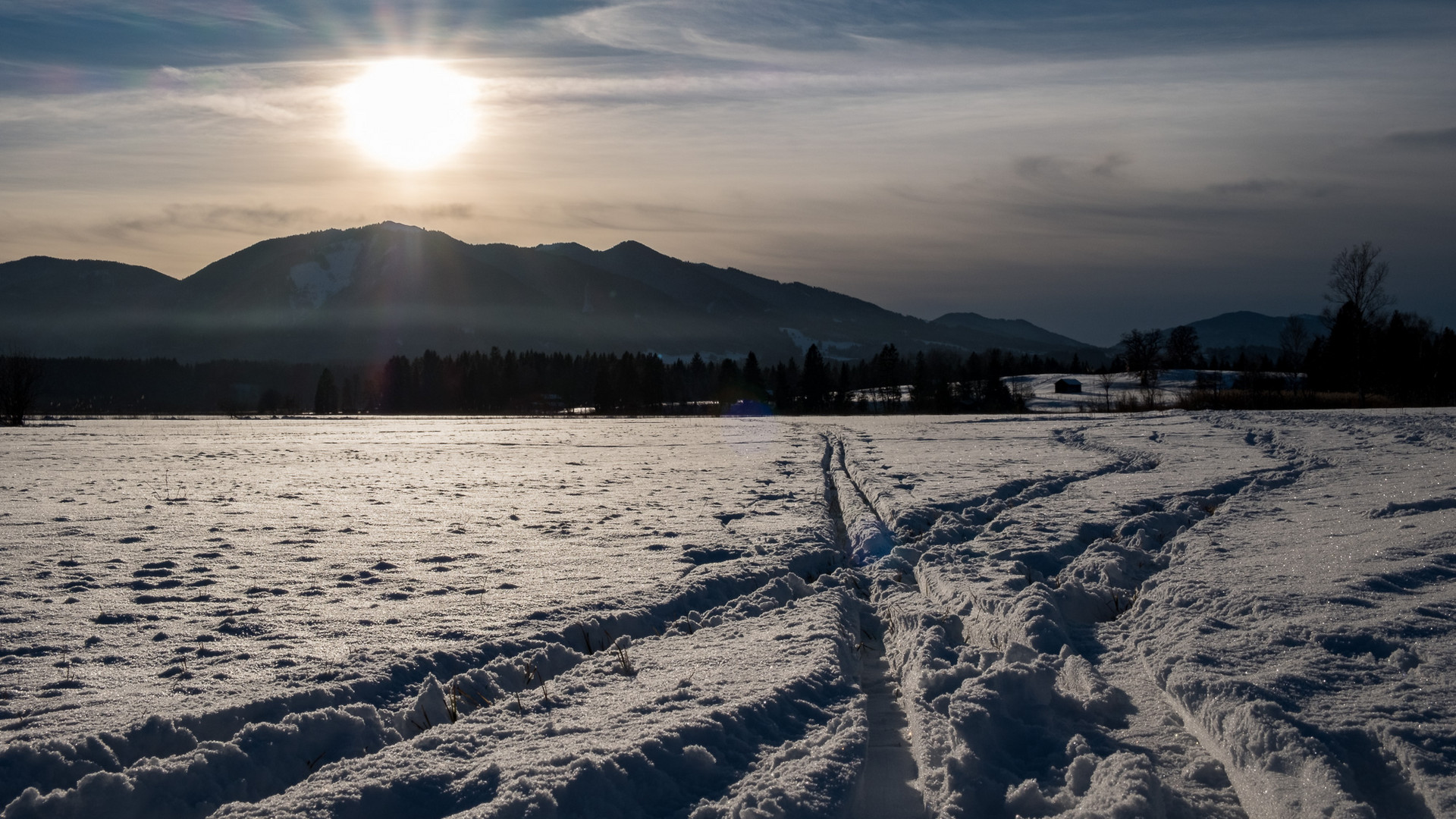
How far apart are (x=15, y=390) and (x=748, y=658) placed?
7255 cm

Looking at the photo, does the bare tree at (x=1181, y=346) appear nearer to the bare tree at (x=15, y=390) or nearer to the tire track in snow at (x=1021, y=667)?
the tire track in snow at (x=1021, y=667)

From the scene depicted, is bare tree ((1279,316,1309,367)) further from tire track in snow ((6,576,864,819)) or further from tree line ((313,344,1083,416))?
tire track in snow ((6,576,864,819))

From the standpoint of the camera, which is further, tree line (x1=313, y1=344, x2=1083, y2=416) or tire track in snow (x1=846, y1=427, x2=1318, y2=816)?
tree line (x1=313, y1=344, x2=1083, y2=416)

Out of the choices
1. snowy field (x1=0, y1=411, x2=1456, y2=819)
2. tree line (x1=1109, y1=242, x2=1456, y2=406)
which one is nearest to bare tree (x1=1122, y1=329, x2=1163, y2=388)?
tree line (x1=1109, y1=242, x2=1456, y2=406)

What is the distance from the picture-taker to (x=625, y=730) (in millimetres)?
4531

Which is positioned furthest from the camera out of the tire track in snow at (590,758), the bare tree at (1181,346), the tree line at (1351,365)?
the bare tree at (1181,346)

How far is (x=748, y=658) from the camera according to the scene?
5.89m

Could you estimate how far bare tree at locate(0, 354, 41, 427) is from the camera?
5759 cm

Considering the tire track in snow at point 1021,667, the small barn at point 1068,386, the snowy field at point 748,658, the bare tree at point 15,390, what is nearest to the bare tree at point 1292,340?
the small barn at point 1068,386

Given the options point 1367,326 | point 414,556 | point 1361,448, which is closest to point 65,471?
point 414,556

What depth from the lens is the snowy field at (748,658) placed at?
3895 mm

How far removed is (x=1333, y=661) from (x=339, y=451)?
30257 millimetres

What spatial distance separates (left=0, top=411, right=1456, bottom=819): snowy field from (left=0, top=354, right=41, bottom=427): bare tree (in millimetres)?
59120

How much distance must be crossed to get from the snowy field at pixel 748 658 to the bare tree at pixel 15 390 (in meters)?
59.1
